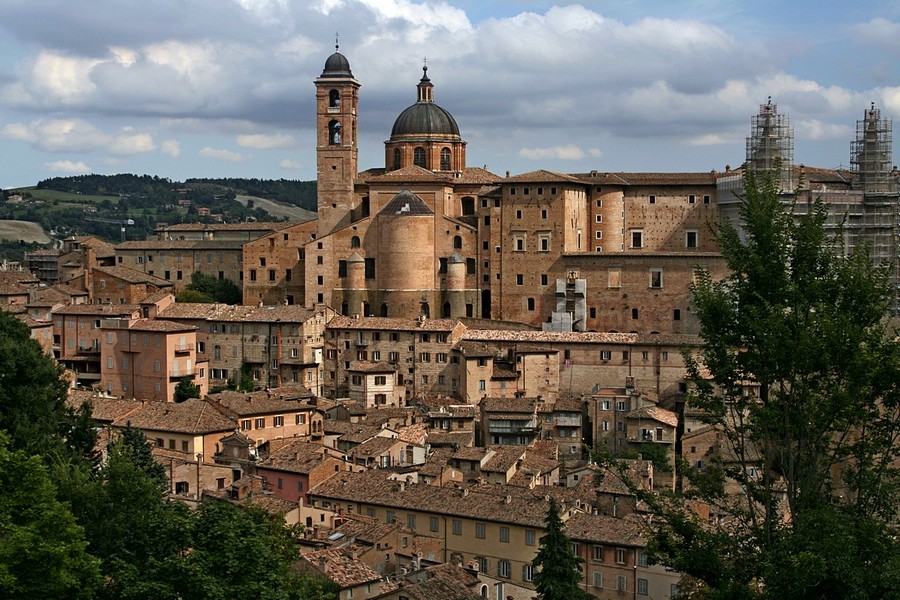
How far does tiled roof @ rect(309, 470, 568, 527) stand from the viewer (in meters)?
34.2

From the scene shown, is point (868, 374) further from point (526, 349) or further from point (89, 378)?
point (89, 378)

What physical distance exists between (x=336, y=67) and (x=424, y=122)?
754 centimetres

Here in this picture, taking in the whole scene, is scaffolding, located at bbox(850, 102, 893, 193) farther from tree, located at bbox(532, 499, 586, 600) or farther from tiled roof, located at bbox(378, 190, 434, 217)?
tree, located at bbox(532, 499, 586, 600)

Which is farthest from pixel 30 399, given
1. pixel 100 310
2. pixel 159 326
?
pixel 100 310

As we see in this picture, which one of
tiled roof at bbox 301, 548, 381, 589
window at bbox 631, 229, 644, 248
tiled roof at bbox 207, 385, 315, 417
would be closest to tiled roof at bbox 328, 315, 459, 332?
tiled roof at bbox 207, 385, 315, 417

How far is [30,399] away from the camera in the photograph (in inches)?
1085

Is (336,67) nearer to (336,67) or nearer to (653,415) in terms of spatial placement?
(336,67)

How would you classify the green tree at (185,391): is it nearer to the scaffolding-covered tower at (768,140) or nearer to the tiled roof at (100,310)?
the tiled roof at (100,310)

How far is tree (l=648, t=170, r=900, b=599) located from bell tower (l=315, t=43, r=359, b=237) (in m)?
51.6

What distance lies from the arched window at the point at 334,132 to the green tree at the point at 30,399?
38.1 meters

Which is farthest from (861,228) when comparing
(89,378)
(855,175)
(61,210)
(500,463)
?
(61,210)

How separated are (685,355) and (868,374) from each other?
8.06ft

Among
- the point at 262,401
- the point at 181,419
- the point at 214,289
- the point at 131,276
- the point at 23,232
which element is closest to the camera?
the point at 181,419

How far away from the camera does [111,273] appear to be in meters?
64.4
